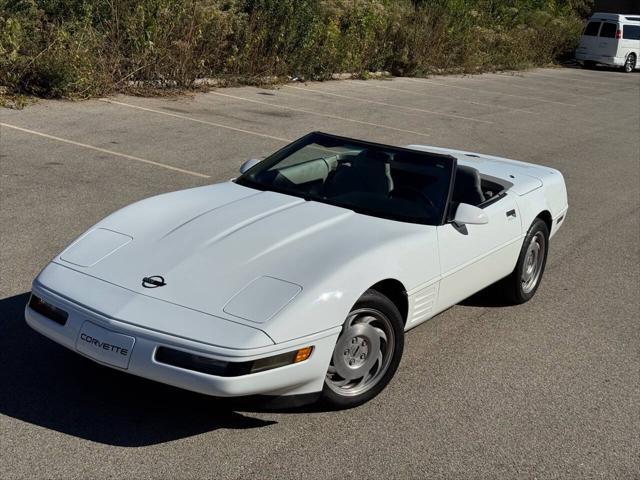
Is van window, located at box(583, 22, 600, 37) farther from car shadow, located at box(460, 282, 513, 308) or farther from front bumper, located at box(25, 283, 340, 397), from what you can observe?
front bumper, located at box(25, 283, 340, 397)

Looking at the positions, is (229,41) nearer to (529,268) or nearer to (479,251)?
(529,268)

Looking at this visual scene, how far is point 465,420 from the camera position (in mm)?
4672

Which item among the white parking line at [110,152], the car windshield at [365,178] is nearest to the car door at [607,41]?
the white parking line at [110,152]

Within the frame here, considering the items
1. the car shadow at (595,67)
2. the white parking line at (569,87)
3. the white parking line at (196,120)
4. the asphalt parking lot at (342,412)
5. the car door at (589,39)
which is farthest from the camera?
the car shadow at (595,67)

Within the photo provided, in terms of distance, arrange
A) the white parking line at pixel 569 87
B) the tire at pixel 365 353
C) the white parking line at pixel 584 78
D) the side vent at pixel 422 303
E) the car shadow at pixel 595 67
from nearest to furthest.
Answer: the tire at pixel 365 353, the side vent at pixel 422 303, the white parking line at pixel 569 87, the white parking line at pixel 584 78, the car shadow at pixel 595 67

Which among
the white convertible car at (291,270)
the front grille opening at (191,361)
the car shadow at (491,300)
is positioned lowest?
the car shadow at (491,300)

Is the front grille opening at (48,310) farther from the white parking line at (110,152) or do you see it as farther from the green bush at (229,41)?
the green bush at (229,41)

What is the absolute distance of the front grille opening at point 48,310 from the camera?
4217mm

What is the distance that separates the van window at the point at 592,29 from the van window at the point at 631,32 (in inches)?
39.2

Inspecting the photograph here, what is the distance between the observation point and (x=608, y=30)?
33812mm

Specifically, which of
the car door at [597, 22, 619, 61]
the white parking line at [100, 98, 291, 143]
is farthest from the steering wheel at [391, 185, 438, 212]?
the car door at [597, 22, 619, 61]

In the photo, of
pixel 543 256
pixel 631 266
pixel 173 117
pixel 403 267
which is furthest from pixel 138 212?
pixel 173 117

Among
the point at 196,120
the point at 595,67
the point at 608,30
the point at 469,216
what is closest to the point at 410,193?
the point at 469,216

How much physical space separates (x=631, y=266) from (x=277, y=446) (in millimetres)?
4905
